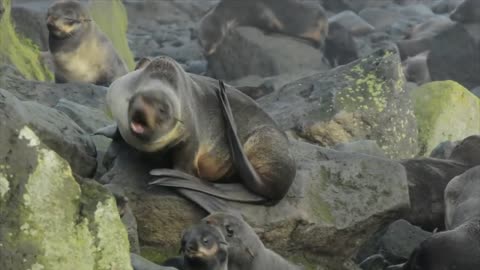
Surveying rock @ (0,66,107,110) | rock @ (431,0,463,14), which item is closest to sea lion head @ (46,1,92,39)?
rock @ (0,66,107,110)

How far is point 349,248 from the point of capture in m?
7.05

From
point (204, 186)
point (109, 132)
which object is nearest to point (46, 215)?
point (204, 186)

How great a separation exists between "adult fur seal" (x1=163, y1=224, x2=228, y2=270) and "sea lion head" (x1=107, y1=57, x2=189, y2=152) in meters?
0.97

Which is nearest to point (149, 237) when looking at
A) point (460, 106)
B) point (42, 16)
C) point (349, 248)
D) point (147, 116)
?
point (147, 116)

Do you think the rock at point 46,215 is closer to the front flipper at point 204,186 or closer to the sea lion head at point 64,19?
the front flipper at point 204,186

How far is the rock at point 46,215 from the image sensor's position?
4023 millimetres

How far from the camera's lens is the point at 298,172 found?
7047mm

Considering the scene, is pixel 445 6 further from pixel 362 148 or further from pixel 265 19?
pixel 362 148

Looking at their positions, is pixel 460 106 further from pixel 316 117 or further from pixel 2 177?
pixel 2 177

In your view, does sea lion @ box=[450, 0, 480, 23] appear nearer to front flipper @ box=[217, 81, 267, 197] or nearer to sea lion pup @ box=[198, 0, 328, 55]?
sea lion pup @ box=[198, 0, 328, 55]

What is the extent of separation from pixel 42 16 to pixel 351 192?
31.7 feet

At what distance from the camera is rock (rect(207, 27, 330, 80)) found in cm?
1827

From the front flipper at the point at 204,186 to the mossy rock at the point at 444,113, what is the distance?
457 cm

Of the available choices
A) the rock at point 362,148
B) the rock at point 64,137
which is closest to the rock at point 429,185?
the rock at point 362,148
